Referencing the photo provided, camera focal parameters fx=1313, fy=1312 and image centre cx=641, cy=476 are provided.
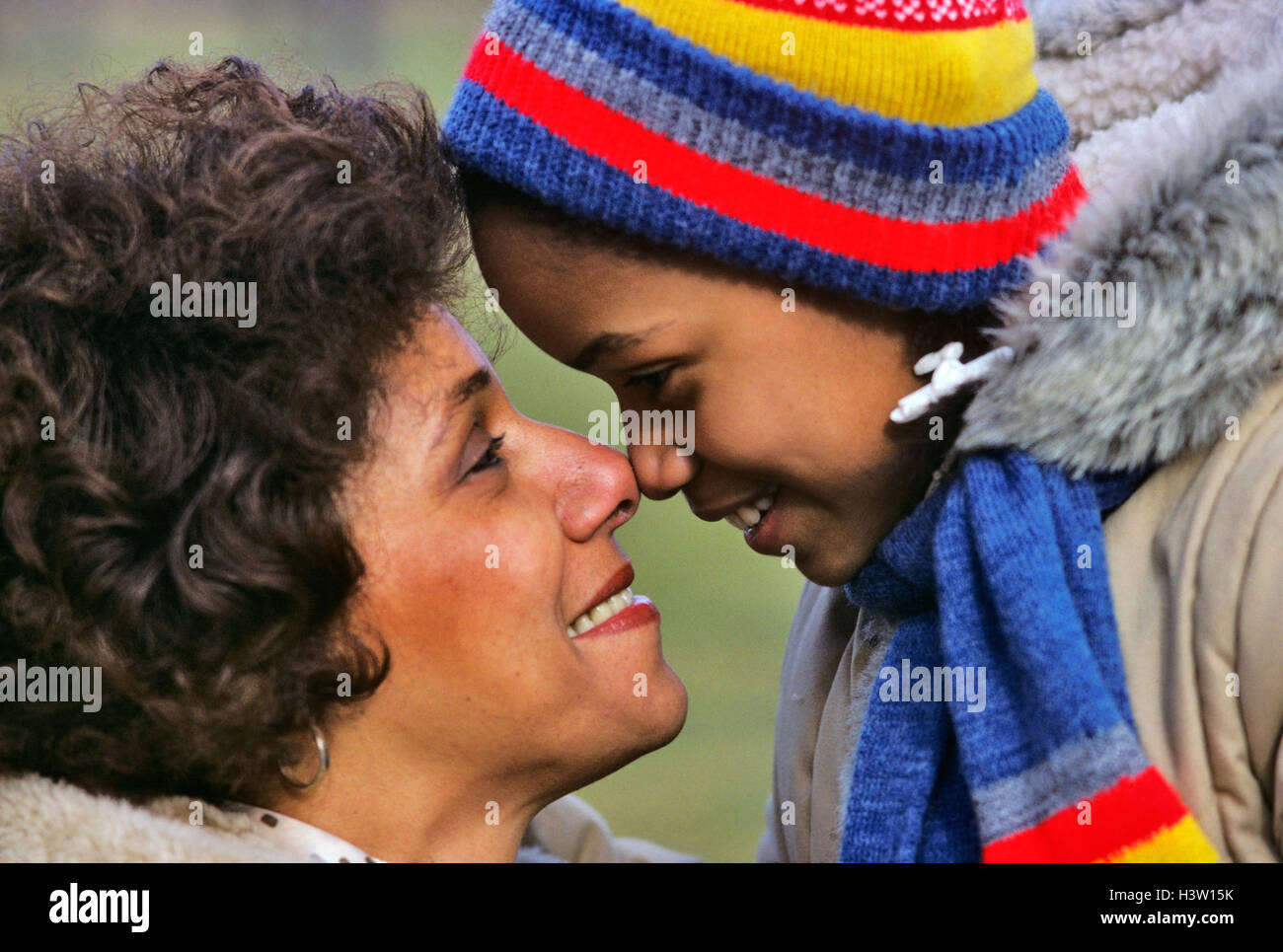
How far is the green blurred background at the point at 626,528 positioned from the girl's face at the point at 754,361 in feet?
2.03

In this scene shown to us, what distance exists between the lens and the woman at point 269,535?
1.78 meters

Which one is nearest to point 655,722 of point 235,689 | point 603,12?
point 235,689

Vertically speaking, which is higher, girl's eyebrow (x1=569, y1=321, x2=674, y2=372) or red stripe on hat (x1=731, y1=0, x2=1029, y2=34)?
red stripe on hat (x1=731, y1=0, x2=1029, y2=34)

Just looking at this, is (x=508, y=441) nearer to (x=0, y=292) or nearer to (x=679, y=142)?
(x=679, y=142)

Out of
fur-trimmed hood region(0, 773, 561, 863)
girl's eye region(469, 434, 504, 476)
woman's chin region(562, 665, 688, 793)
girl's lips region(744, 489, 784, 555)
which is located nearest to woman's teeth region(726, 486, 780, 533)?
girl's lips region(744, 489, 784, 555)

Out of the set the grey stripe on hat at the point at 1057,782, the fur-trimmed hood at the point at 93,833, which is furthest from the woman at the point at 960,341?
the fur-trimmed hood at the point at 93,833

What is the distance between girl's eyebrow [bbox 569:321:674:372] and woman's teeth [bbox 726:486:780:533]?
329mm

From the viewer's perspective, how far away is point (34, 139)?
2.07 metres

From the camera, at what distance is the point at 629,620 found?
6.82 ft

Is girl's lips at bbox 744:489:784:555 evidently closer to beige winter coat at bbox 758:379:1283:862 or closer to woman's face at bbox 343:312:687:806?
woman's face at bbox 343:312:687:806

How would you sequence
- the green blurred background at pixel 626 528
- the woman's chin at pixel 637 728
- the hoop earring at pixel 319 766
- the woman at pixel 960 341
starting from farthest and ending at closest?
the green blurred background at pixel 626 528, the woman's chin at pixel 637 728, the hoop earring at pixel 319 766, the woman at pixel 960 341

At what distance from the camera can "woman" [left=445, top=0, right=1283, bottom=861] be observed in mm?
1623

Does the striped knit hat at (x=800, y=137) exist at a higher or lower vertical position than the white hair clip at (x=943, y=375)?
higher

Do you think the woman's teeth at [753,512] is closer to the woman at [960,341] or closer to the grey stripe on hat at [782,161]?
the woman at [960,341]
